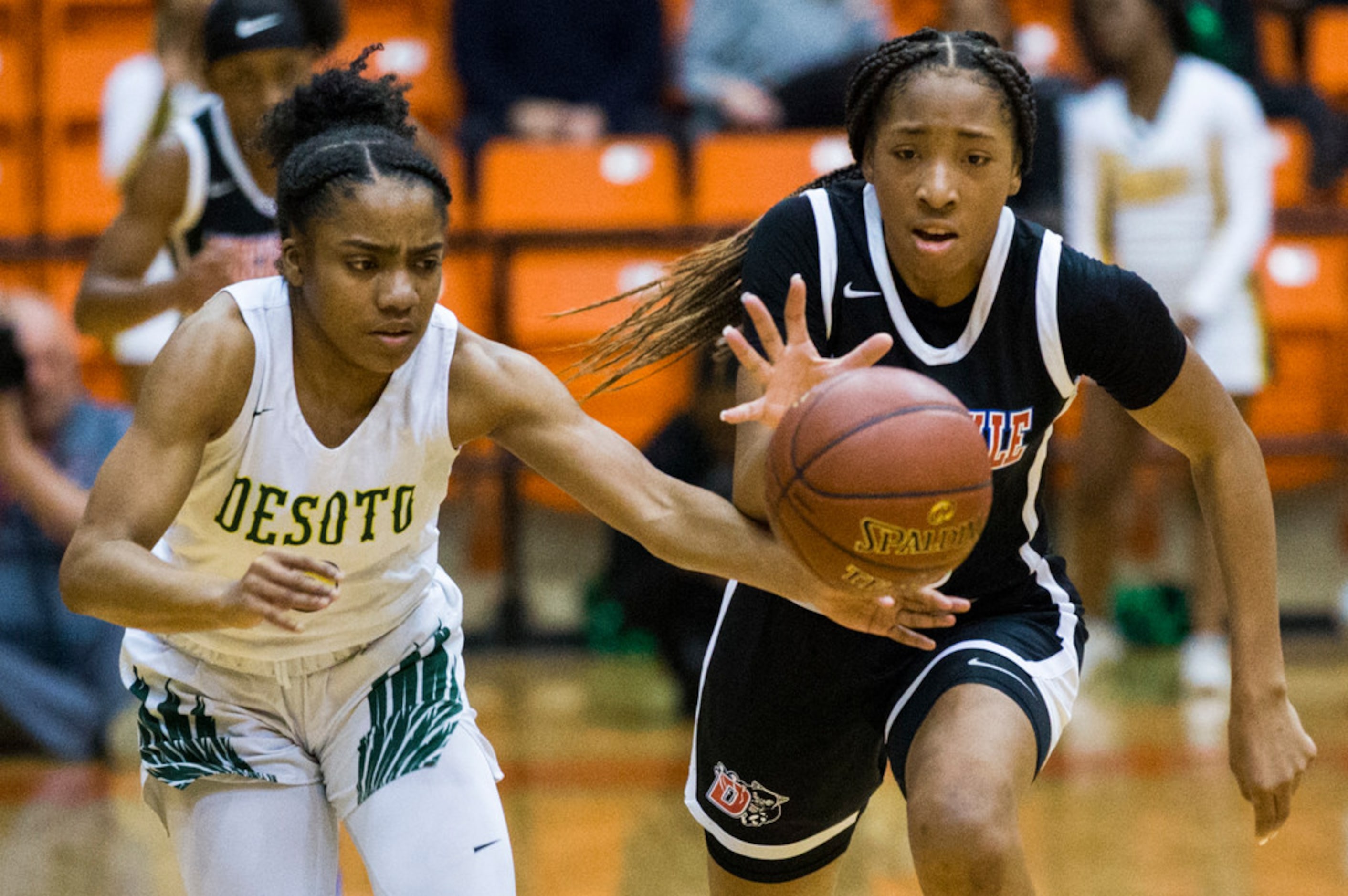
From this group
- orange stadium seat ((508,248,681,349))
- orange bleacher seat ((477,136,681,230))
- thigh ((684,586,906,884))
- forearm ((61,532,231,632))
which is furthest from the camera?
orange bleacher seat ((477,136,681,230))

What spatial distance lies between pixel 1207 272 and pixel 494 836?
4024 millimetres

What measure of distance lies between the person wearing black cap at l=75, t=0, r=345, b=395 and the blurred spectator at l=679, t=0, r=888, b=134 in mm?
3094

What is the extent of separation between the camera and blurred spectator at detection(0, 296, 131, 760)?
545cm

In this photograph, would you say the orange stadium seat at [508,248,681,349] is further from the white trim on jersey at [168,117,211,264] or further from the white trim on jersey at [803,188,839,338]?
the white trim on jersey at [803,188,839,338]

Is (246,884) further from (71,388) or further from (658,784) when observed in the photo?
(71,388)

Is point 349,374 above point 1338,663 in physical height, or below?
above

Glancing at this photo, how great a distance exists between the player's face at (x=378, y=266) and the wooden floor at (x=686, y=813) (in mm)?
1942

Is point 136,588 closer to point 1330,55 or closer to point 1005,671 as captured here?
point 1005,671

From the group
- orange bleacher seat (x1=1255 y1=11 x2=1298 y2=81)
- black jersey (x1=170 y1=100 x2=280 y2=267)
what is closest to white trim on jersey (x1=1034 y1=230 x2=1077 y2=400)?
black jersey (x1=170 y1=100 x2=280 y2=267)

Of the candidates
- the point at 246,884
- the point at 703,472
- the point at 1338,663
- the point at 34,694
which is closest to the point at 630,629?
the point at 703,472

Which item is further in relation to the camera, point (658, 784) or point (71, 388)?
point (71, 388)

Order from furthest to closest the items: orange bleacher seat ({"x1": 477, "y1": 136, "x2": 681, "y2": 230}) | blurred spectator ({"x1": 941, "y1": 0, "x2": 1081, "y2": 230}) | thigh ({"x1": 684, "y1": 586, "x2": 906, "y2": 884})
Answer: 1. orange bleacher seat ({"x1": 477, "y1": 136, "x2": 681, "y2": 230})
2. blurred spectator ({"x1": 941, "y1": 0, "x2": 1081, "y2": 230})
3. thigh ({"x1": 684, "y1": 586, "x2": 906, "y2": 884})

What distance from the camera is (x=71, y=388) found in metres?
5.56

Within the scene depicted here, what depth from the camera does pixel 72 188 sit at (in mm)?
7391
